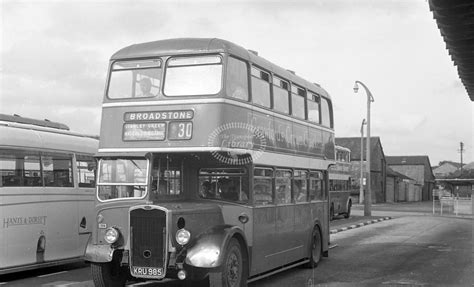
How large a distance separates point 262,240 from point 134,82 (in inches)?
137

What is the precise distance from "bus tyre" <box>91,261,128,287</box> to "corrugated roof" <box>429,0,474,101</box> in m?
A: 5.86

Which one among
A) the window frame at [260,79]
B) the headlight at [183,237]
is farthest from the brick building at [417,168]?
the headlight at [183,237]

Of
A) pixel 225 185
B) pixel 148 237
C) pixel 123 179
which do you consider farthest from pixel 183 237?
pixel 225 185

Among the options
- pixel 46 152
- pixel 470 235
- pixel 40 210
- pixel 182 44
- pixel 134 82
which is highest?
pixel 182 44

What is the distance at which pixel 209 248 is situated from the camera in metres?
8.24

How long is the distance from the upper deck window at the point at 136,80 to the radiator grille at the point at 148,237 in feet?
6.91

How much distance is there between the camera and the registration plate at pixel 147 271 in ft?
27.0

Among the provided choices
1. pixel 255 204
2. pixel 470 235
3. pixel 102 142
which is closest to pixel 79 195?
pixel 102 142

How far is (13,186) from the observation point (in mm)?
10445

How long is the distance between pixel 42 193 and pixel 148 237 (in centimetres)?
381

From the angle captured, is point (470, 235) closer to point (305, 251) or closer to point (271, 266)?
point (305, 251)

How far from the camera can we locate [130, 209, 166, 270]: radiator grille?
8.26 m

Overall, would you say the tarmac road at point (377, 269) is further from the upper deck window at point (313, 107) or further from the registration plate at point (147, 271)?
the upper deck window at point (313, 107)

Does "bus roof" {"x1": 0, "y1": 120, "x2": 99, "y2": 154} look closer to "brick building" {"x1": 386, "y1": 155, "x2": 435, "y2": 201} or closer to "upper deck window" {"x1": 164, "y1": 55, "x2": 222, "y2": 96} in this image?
"upper deck window" {"x1": 164, "y1": 55, "x2": 222, "y2": 96}
